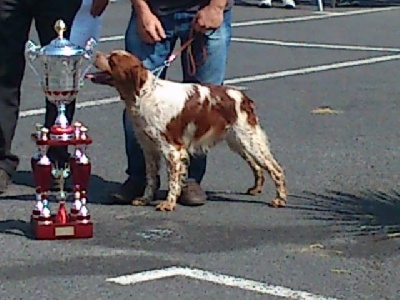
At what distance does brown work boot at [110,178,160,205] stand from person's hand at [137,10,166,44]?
896 mm

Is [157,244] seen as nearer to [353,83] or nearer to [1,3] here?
[1,3]

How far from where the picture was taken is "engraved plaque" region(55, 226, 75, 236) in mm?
6781

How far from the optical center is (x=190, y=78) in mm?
7762

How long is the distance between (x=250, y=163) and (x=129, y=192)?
2.51 ft

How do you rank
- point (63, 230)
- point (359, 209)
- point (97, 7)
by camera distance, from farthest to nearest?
1. point (97, 7)
2. point (359, 209)
3. point (63, 230)

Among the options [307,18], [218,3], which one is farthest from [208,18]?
[307,18]

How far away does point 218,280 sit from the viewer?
612 cm

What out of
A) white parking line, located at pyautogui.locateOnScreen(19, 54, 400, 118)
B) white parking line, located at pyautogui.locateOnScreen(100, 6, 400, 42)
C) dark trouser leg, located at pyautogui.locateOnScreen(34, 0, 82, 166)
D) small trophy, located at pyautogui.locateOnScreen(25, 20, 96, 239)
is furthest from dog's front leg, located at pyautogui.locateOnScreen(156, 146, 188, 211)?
white parking line, located at pyautogui.locateOnScreen(100, 6, 400, 42)

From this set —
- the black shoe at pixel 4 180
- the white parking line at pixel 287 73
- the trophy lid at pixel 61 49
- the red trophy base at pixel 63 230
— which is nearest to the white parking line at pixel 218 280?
the red trophy base at pixel 63 230

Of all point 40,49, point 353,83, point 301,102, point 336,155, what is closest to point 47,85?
point 40,49

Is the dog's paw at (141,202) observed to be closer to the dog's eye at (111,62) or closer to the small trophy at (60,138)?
the small trophy at (60,138)

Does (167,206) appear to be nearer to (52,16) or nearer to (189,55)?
(189,55)

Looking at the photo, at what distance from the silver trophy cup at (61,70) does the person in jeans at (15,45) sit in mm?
1064

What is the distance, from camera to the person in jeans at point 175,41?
738 cm
